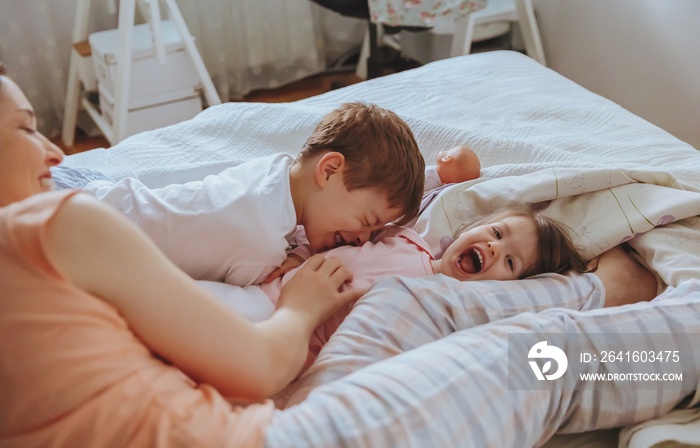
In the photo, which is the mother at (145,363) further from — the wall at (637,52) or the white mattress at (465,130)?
the wall at (637,52)

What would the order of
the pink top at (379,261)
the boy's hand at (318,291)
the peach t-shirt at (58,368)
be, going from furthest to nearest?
the pink top at (379,261), the boy's hand at (318,291), the peach t-shirt at (58,368)

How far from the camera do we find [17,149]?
2.58 feet

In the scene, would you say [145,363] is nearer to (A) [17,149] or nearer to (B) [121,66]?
(A) [17,149]

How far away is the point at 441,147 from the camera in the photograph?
5.18 ft

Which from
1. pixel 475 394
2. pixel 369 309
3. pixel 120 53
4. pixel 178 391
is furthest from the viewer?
pixel 120 53

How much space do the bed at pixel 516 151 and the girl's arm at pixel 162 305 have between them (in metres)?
0.43

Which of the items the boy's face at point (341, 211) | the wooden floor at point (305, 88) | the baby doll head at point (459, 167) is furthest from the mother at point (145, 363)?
the wooden floor at point (305, 88)

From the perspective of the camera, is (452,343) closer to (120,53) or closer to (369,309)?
(369,309)

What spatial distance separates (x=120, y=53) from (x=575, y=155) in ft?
5.27

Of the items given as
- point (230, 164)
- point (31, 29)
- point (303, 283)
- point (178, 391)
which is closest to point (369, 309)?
point (303, 283)

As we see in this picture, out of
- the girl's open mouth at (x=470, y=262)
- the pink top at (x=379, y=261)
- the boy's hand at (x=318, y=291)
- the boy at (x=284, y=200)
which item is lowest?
the girl's open mouth at (x=470, y=262)

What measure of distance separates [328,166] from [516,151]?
50cm

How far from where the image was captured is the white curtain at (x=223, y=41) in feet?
8.98

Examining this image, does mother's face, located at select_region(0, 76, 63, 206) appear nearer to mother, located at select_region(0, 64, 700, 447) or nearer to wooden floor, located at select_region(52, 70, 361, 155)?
mother, located at select_region(0, 64, 700, 447)
